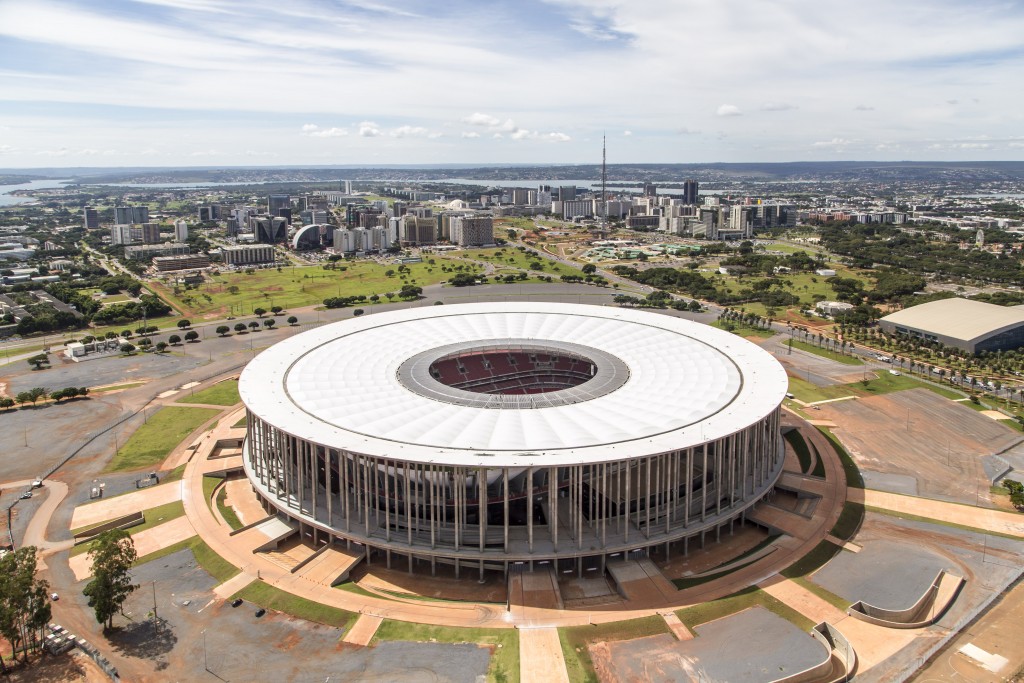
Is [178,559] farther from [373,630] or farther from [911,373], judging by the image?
[911,373]

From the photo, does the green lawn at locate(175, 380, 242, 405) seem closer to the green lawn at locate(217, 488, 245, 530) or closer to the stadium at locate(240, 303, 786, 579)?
the stadium at locate(240, 303, 786, 579)

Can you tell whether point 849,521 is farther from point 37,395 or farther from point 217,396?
point 37,395

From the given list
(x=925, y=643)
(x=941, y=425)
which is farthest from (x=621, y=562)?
(x=941, y=425)

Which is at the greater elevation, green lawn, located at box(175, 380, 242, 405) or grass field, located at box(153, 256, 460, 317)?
grass field, located at box(153, 256, 460, 317)

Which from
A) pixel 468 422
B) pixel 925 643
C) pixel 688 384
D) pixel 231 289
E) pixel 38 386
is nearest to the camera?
pixel 925 643

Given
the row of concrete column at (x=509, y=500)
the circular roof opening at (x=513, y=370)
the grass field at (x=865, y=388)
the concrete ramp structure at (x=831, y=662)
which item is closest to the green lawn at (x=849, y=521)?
the row of concrete column at (x=509, y=500)

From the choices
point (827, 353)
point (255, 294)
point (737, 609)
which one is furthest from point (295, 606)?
point (255, 294)

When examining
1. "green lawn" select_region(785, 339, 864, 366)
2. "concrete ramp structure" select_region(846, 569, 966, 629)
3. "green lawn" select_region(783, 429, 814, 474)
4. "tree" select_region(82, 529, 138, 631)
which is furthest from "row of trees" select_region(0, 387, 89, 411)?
"green lawn" select_region(785, 339, 864, 366)
